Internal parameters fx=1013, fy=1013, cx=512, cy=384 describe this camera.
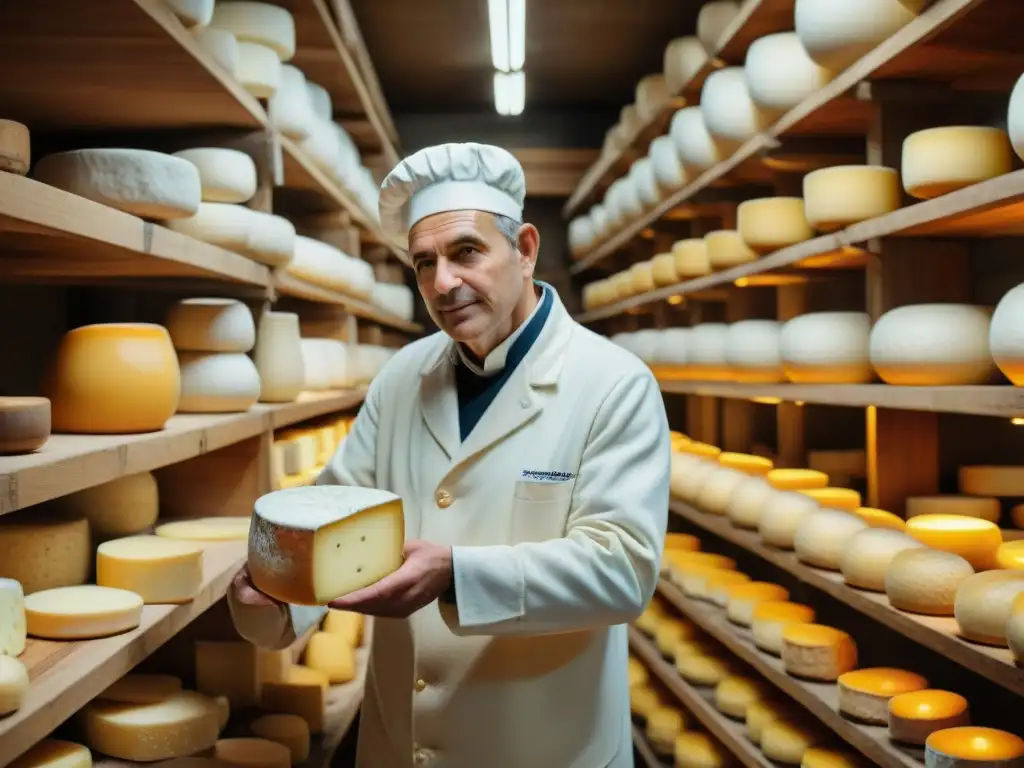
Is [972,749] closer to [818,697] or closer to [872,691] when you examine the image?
[872,691]

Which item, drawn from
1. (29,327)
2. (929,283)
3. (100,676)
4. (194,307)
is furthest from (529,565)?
(29,327)

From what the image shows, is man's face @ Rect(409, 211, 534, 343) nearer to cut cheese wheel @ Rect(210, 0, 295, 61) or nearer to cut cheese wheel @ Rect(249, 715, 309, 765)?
cut cheese wheel @ Rect(249, 715, 309, 765)

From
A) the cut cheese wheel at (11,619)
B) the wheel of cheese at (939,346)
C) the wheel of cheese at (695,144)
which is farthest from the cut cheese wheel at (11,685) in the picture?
the wheel of cheese at (695,144)

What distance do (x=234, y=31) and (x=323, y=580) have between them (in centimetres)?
184

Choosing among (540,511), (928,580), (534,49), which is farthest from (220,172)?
(534,49)

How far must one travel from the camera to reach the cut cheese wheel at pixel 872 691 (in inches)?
77.4

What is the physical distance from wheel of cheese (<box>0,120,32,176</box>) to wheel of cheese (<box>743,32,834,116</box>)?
1872 millimetres

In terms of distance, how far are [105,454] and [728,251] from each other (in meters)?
2.11

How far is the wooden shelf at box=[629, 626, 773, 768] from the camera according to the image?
8.42 feet

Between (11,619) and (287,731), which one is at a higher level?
(11,619)

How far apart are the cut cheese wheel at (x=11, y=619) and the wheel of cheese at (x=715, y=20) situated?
8.39 ft

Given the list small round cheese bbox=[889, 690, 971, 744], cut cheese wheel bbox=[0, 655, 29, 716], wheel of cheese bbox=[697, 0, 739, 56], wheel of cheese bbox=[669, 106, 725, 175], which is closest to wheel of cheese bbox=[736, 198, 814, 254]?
wheel of cheese bbox=[669, 106, 725, 175]

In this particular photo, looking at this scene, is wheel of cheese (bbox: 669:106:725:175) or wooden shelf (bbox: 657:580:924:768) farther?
wheel of cheese (bbox: 669:106:725:175)

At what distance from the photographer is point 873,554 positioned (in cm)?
198
